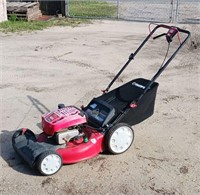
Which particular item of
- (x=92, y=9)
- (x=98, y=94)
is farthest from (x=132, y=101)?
(x=92, y=9)

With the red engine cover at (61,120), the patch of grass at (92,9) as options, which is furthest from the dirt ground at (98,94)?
the patch of grass at (92,9)

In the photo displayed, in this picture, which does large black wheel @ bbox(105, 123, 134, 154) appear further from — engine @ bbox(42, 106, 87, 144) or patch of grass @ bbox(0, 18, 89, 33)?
patch of grass @ bbox(0, 18, 89, 33)

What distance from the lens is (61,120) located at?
4.45 metres

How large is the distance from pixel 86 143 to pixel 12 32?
23.3 ft

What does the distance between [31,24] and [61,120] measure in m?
7.78

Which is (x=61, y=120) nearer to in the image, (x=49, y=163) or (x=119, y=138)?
(x=49, y=163)

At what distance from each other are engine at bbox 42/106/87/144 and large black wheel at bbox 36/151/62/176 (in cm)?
23

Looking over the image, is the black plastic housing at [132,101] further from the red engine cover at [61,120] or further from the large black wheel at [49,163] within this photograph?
the large black wheel at [49,163]

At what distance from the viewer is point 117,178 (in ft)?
14.2

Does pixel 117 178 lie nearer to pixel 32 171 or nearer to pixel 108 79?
pixel 32 171

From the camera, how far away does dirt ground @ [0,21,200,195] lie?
14.0ft

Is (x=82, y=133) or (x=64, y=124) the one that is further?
(x=82, y=133)

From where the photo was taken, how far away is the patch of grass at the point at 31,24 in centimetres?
1120

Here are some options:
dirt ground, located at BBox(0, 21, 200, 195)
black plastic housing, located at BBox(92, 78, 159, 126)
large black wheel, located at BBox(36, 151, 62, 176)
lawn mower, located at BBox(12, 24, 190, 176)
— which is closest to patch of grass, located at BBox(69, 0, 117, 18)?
dirt ground, located at BBox(0, 21, 200, 195)
